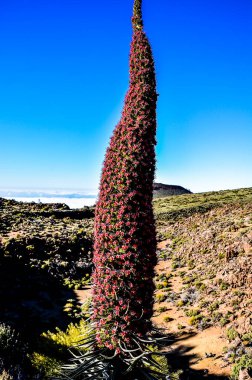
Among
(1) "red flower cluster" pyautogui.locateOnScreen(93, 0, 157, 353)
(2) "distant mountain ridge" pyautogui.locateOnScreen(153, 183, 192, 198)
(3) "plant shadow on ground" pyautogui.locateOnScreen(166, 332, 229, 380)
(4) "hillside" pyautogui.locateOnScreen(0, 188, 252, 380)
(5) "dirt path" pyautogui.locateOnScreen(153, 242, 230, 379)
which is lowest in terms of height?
(3) "plant shadow on ground" pyautogui.locateOnScreen(166, 332, 229, 380)

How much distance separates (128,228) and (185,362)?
29.3 ft

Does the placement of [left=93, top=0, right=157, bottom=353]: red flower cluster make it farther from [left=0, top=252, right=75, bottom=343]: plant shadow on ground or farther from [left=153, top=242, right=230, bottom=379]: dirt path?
[left=0, top=252, right=75, bottom=343]: plant shadow on ground

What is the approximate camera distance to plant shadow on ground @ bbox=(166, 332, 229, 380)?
37.6 feet

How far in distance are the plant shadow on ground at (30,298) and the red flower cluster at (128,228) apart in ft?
28.3

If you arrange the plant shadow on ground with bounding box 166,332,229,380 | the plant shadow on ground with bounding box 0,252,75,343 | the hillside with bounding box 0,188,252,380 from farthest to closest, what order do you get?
the plant shadow on ground with bounding box 0,252,75,343 → the hillside with bounding box 0,188,252,380 → the plant shadow on ground with bounding box 166,332,229,380

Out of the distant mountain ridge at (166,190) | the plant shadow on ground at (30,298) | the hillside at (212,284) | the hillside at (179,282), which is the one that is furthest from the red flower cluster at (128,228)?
the distant mountain ridge at (166,190)

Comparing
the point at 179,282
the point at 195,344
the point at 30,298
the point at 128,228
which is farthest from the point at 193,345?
the point at 128,228

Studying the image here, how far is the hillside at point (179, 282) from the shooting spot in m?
13.3

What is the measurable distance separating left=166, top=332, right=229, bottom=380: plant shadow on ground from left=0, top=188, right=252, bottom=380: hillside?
4cm

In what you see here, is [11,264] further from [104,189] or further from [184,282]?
[104,189]

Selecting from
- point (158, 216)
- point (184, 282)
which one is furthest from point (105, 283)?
point (158, 216)

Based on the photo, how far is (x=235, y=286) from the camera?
17047 mm

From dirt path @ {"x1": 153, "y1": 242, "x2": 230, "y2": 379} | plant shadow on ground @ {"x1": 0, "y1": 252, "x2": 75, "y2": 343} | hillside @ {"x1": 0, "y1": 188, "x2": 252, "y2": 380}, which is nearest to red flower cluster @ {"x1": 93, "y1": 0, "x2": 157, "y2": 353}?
hillside @ {"x1": 0, "y1": 188, "x2": 252, "y2": 380}

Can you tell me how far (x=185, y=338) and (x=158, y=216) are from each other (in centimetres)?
2315
